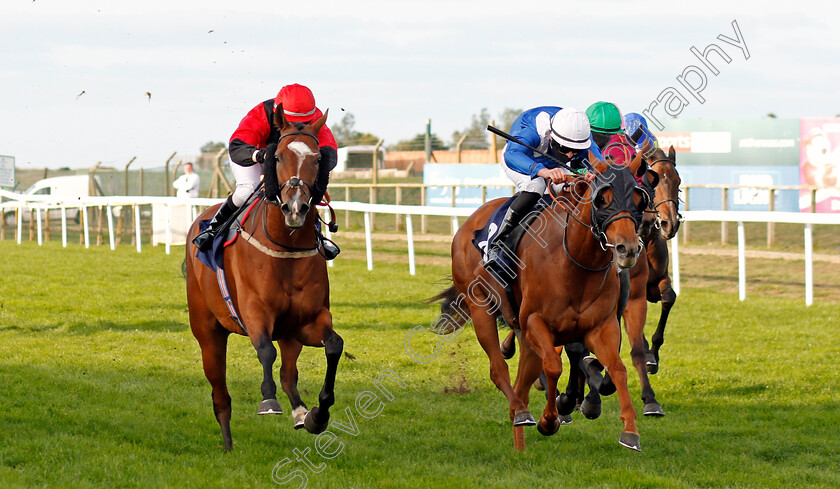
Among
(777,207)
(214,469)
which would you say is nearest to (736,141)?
Answer: (777,207)

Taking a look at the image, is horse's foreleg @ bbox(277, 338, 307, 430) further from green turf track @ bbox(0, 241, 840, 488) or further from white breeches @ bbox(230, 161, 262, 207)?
white breeches @ bbox(230, 161, 262, 207)

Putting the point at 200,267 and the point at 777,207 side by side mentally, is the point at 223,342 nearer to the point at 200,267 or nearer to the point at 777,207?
the point at 200,267

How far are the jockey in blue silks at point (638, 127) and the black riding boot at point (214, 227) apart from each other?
2839mm

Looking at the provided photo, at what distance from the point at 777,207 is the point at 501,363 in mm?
15689

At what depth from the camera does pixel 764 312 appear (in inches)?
402

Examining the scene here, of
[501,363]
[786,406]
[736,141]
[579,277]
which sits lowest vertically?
[786,406]

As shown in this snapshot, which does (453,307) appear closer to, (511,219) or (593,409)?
(511,219)

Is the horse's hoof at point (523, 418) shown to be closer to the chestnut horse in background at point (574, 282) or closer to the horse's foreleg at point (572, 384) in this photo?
the chestnut horse in background at point (574, 282)

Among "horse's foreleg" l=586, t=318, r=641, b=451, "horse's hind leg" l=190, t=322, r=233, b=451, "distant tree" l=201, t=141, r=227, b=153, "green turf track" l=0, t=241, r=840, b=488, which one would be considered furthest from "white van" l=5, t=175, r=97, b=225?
"horse's foreleg" l=586, t=318, r=641, b=451

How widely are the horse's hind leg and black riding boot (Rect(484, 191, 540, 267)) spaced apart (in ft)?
5.42

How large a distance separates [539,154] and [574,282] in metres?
1.10

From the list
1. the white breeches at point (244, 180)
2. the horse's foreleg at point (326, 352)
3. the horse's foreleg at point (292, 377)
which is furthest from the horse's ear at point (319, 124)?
the horse's foreleg at point (292, 377)

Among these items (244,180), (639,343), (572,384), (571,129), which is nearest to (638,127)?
(571,129)

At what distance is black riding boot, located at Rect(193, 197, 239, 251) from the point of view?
5332mm
